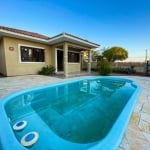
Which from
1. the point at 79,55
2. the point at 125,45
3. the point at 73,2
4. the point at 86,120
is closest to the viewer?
the point at 86,120

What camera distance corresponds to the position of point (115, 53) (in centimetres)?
2338

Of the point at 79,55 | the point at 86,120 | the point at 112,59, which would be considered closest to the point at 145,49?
the point at 112,59

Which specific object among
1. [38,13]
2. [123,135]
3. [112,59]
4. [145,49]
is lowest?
[123,135]

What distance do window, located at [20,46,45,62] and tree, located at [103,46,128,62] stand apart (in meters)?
15.6

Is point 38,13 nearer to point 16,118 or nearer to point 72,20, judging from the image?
point 72,20

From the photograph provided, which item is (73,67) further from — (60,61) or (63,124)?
(63,124)

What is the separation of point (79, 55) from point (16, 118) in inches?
510

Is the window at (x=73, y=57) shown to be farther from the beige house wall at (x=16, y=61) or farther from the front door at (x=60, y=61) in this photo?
the beige house wall at (x=16, y=61)

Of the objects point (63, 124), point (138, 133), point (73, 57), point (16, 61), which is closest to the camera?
point (138, 133)

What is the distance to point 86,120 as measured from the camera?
3.27 m

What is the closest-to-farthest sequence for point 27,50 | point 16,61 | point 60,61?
1. point 16,61
2. point 27,50
3. point 60,61

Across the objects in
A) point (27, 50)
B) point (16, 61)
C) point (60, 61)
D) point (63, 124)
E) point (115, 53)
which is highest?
point (115, 53)

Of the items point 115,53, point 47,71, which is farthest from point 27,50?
point 115,53

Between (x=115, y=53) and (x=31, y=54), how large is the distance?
17.9 metres
